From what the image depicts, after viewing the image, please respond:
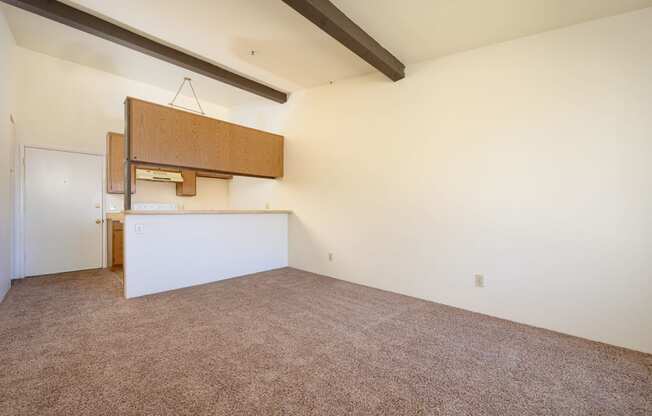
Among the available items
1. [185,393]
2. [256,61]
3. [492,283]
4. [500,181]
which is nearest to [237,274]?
[185,393]

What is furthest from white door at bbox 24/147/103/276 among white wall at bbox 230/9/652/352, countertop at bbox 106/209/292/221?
white wall at bbox 230/9/652/352

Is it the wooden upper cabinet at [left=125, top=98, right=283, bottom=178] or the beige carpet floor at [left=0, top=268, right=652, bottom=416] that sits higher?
the wooden upper cabinet at [left=125, top=98, right=283, bottom=178]

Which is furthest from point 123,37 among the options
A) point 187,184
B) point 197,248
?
point 187,184

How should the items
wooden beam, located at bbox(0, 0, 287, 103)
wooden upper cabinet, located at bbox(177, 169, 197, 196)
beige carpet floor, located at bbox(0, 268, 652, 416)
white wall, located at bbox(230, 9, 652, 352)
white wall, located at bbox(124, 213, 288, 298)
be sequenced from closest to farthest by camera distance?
beige carpet floor, located at bbox(0, 268, 652, 416) < white wall, located at bbox(230, 9, 652, 352) < wooden beam, located at bbox(0, 0, 287, 103) < white wall, located at bbox(124, 213, 288, 298) < wooden upper cabinet, located at bbox(177, 169, 197, 196)

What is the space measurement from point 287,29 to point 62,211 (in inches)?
174

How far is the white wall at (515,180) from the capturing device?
7.83 ft

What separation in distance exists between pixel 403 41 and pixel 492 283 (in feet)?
8.95

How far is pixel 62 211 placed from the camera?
4500mm

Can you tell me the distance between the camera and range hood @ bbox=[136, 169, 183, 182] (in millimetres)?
5133

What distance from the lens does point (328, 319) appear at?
284cm

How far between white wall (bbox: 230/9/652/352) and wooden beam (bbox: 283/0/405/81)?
346 millimetres

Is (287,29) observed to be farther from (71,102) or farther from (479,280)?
(71,102)

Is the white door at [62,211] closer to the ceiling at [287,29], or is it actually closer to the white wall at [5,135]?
the white wall at [5,135]

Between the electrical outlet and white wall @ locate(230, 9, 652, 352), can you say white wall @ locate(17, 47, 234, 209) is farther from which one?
the electrical outlet
